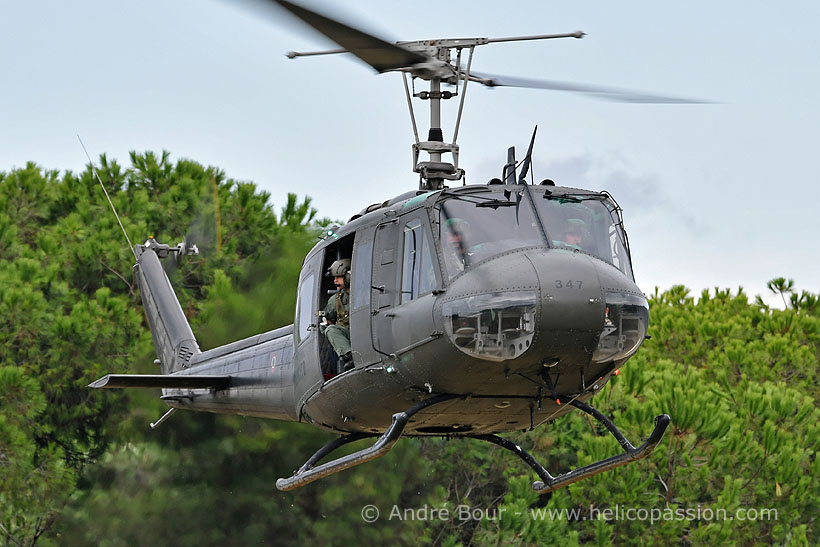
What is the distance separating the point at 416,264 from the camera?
9281 mm

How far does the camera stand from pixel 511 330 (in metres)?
8.52

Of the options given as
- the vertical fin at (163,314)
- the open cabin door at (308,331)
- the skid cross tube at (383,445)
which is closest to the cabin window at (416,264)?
the skid cross tube at (383,445)

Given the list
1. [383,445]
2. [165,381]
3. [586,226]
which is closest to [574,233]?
[586,226]

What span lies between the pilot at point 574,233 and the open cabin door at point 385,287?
1308mm

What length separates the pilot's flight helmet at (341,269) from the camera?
10398 millimetres

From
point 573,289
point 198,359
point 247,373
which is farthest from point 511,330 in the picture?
point 198,359

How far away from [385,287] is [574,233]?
149cm

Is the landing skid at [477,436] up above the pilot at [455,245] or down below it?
below

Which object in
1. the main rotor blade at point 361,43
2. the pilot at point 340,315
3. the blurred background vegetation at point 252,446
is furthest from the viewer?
the blurred background vegetation at point 252,446

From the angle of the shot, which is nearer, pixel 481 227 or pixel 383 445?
pixel 481 227

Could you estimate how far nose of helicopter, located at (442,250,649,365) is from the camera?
8430 millimetres

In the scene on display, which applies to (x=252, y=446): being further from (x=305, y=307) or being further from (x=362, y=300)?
(x=362, y=300)

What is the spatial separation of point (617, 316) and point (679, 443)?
16.1 meters

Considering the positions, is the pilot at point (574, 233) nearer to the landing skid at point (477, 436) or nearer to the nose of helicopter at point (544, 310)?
the nose of helicopter at point (544, 310)
